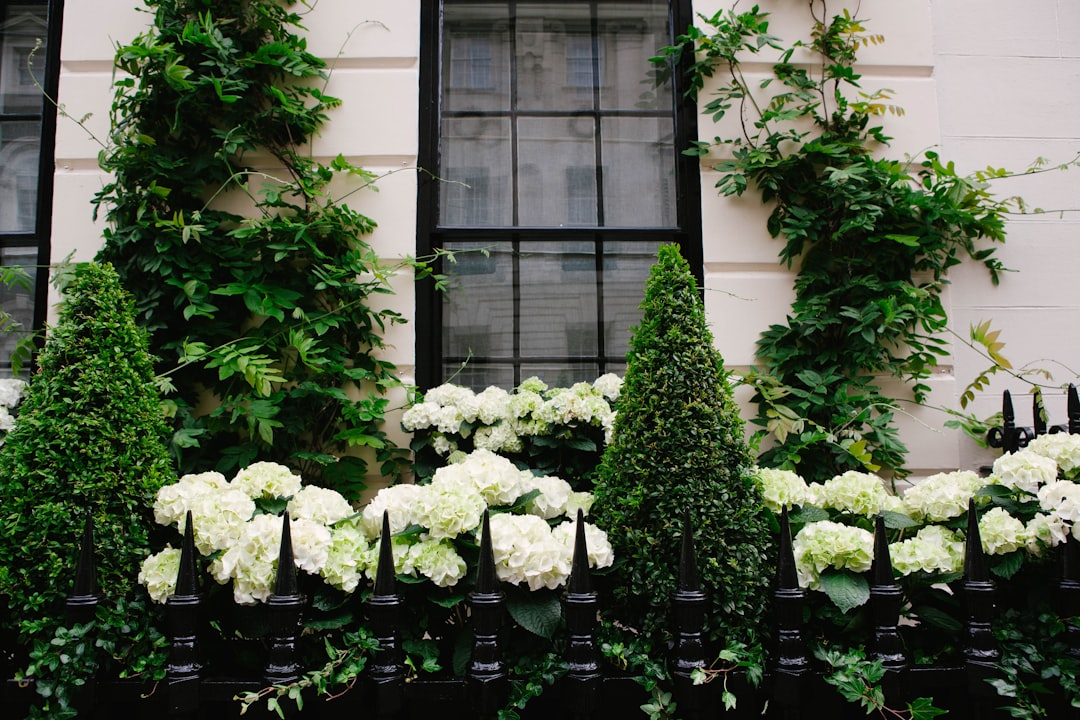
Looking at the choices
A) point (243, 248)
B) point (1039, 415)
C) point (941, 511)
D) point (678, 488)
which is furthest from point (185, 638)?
point (1039, 415)

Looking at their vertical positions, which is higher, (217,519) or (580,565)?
(217,519)

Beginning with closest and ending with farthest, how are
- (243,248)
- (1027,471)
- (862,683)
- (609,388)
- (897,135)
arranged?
(862,683) → (1027,471) → (609,388) → (243,248) → (897,135)

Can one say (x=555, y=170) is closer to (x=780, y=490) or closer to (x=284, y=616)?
(x=780, y=490)

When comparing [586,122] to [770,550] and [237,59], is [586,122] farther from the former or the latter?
[770,550]

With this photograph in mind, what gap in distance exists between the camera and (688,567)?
1.97 metres

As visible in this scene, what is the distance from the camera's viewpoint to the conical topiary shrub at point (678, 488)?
80.6 inches

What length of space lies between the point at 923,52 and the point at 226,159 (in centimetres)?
333

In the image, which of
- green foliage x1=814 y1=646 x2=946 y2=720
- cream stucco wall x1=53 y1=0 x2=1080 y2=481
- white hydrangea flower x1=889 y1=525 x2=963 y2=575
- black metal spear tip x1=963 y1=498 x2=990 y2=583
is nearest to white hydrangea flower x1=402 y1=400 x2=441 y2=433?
cream stucco wall x1=53 y1=0 x2=1080 y2=481

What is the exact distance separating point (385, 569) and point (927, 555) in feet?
5.51

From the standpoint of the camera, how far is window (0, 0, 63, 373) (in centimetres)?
326

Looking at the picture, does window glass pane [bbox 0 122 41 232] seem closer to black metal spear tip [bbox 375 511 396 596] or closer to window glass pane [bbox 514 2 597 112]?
window glass pane [bbox 514 2 597 112]

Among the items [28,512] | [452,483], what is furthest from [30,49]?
[452,483]

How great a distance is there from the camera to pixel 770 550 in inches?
87.0

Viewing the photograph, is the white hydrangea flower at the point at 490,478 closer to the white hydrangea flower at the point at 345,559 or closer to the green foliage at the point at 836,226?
the white hydrangea flower at the point at 345,559
